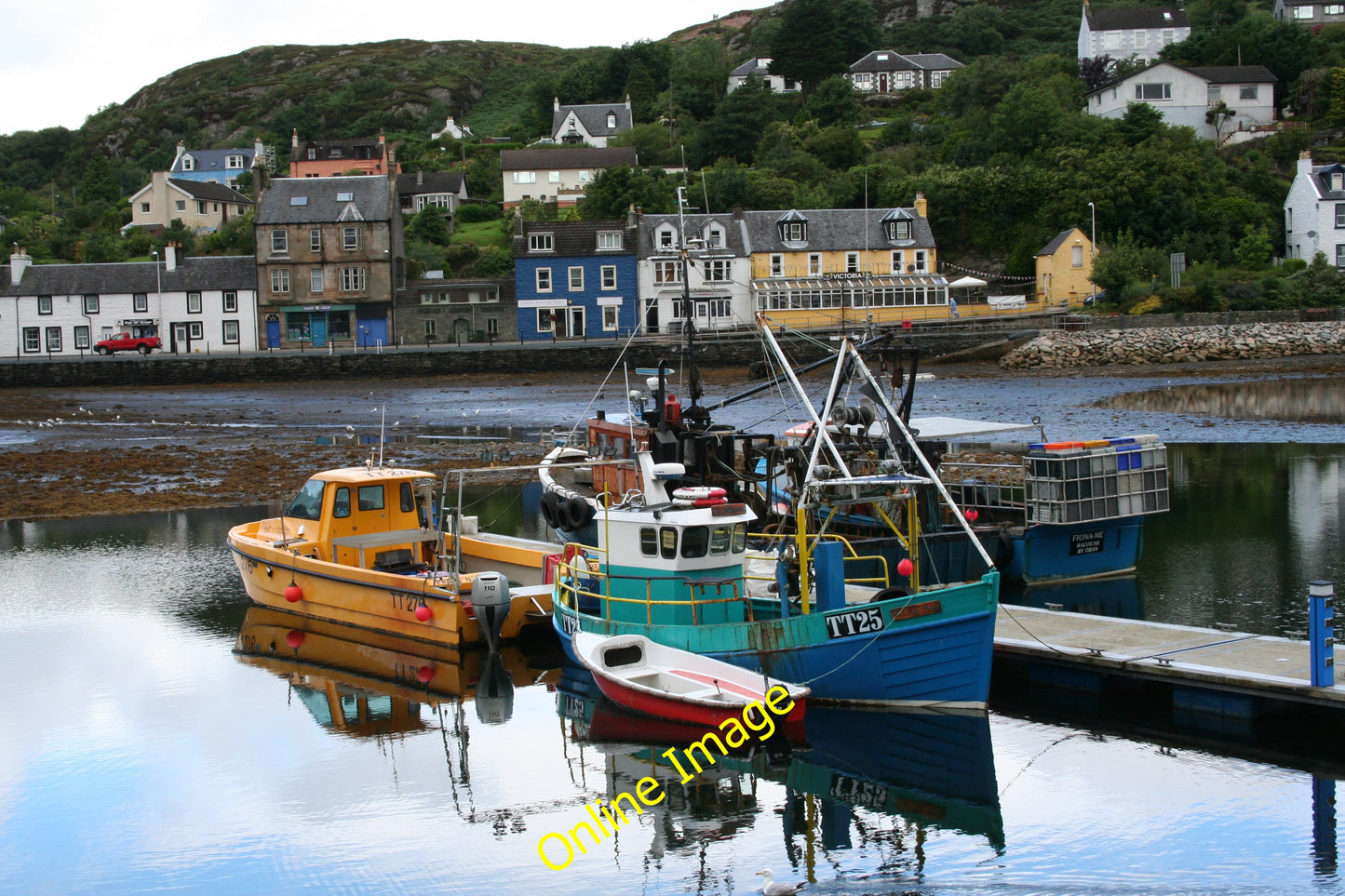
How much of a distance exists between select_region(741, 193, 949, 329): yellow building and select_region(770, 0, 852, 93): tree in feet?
163

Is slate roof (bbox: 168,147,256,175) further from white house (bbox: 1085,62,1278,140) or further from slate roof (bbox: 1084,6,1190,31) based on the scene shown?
white house (bbox: 1085,62,1278,140)

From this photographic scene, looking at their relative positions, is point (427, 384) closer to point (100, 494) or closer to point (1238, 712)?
point (100, 494)

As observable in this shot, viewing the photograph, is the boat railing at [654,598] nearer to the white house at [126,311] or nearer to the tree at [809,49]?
the white house at [126,311]

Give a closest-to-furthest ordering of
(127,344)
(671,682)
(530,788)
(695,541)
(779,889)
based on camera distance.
A: (779,889)
(530,788)
(671,682)
(695,541)
(127,344)

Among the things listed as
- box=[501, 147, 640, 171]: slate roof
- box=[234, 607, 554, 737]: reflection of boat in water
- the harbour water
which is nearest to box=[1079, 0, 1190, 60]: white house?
box=[501, 147, 640, 171]: slate roof

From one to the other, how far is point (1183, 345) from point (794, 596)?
50456mm

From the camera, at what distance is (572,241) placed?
Answer: 73.4 m

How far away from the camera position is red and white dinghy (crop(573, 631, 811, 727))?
1492cm

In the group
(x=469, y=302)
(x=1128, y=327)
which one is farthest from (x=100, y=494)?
(x=1128, y=327)

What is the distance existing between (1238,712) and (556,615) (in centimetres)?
887

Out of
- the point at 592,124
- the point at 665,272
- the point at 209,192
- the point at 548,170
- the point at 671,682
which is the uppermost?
the point at 592,124

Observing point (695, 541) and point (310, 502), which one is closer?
point (695, 541)

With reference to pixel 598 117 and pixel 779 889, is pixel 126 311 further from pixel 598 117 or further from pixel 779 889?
pixel 779 889

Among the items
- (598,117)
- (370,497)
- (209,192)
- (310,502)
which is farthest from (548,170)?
(370,497)
